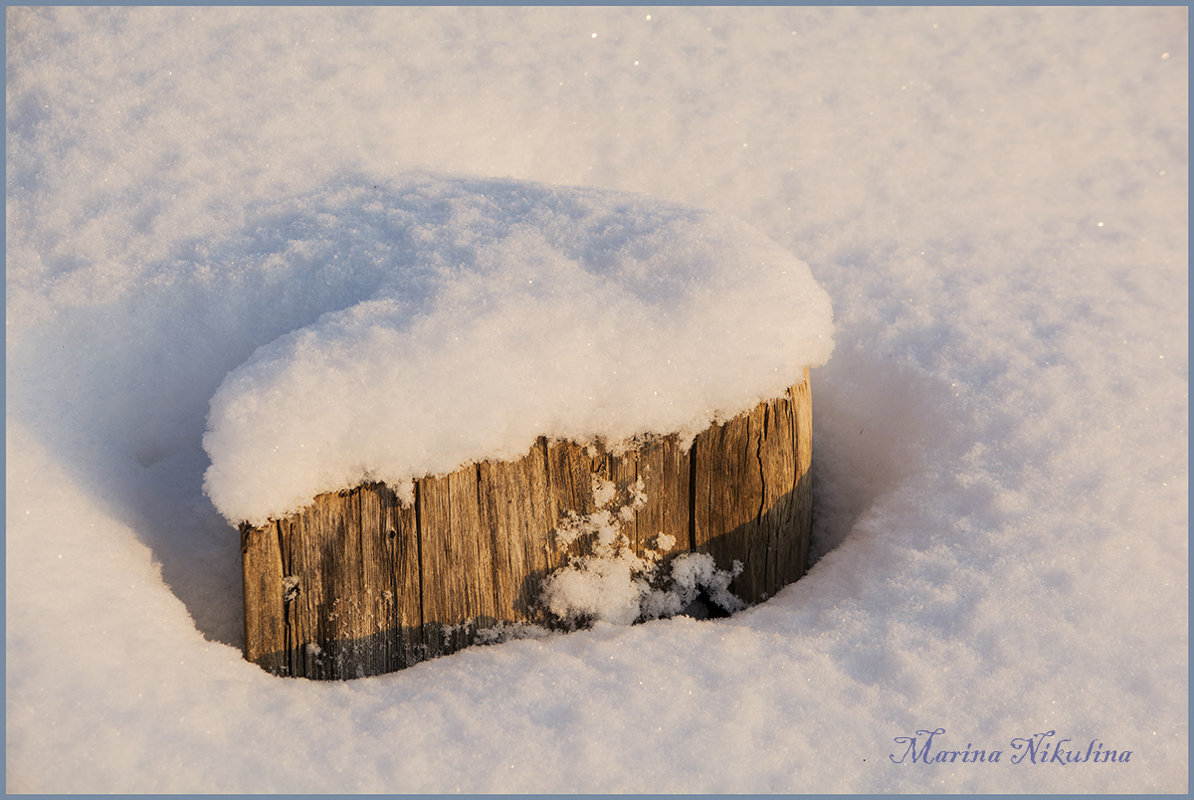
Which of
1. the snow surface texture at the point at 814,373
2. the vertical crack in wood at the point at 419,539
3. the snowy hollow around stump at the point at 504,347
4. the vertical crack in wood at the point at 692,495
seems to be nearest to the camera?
the snow surface texture at the point at 814,373

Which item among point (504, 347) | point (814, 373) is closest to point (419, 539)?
point (504, 347)

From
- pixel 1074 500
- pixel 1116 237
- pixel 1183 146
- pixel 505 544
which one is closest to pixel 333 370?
pixel 505 544

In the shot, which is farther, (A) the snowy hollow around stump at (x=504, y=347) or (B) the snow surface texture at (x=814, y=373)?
(A) the snowy hollow around stump at (x=504, y=347)

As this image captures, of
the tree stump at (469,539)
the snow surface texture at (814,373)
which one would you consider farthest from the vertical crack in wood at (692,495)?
the snow surface texture at (814,373)

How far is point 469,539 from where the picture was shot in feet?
6.07

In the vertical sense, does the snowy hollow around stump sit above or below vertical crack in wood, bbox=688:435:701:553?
above

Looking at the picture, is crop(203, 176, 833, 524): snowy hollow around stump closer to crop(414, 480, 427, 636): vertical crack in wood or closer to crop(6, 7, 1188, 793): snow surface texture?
crop(414, 480, 427, 636): vertical crack in wood

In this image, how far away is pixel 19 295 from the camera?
6.82 feet

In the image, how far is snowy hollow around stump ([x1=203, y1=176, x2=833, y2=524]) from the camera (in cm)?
170

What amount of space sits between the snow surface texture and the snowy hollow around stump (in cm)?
23

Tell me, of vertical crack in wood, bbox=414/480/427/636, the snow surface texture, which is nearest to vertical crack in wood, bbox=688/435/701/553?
the snow surface texture

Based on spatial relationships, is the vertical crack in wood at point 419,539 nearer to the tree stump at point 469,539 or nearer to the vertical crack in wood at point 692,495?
the tree stump at point 469,539

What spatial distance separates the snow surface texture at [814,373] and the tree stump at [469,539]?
0.15 meters

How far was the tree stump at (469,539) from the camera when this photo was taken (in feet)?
5.85
